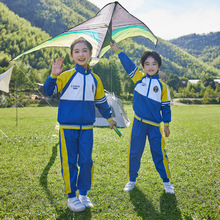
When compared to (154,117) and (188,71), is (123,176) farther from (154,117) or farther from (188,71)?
(188,71)

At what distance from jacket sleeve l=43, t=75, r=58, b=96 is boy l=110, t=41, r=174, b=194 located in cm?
120

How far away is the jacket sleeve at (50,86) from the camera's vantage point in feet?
8.92

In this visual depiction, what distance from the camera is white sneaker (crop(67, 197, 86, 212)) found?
2.84 metres

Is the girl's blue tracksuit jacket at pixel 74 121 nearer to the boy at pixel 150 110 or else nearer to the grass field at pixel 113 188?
the grass field at pixel 113 188

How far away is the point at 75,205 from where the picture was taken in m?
2.87

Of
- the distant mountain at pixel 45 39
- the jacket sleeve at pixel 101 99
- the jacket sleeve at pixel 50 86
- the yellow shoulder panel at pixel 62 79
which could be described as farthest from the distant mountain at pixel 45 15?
the jacket sleeve at pixel 50 86

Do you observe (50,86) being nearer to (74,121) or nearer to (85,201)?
(74,121)

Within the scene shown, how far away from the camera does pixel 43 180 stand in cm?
388

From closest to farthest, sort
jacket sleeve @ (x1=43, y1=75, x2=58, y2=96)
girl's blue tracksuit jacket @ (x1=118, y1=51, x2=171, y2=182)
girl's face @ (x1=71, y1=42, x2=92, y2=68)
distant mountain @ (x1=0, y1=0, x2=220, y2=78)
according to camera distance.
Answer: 1. jacket sleeve @ (x1=43, y1=75, x2=58, y2=96)
2. girl's face @ (x1=71, y1=42, x2=92, y2=68)
3. girl's blue tracksuit jacket @ (x1=118, y1=51, x2=171, y2=182)
4. distant mountain @ (x1=0, y1=0, x2=220, y2=78)

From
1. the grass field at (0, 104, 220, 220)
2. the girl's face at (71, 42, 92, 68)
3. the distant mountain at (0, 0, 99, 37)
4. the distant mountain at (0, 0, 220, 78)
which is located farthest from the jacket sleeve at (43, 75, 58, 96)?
the distant mountain at (0, 0, 99, 37)

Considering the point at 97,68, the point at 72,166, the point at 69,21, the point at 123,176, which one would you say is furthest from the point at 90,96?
the point at 69,21

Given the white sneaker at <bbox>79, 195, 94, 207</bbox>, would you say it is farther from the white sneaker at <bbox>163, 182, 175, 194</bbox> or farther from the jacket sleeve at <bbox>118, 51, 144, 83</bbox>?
the jacket sleeve at <bbox>118, 51, 144, 83</bbox>

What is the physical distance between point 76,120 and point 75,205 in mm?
1163

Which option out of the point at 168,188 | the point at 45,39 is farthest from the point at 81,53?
the point at 45,39
